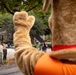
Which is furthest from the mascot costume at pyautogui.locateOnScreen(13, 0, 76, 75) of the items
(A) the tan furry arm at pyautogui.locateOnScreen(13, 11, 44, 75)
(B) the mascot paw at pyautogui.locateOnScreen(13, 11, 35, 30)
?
(B) the mascot paw at pyautogui.locateOnScreen(13, 11, 35, 30)

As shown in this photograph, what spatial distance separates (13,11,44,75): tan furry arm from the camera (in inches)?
86.0

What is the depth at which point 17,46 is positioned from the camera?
2342 millimetres

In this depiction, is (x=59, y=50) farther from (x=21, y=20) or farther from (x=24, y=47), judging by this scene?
(x=21, y=20)

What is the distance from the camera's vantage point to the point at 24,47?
2.29 metres

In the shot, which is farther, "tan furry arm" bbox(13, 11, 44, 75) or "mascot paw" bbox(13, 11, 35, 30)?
"mascot paw" bbox(13, 11, 35, 30)

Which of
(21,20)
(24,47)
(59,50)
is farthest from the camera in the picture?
(21,20)

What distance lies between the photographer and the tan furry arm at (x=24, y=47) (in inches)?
86.0

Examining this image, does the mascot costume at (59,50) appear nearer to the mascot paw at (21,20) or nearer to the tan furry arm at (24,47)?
the tan furry arm at (24,47)

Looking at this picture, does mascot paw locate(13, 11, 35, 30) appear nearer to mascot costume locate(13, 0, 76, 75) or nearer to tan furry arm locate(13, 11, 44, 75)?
tan furry arm locate(13, 11, 44, 75)

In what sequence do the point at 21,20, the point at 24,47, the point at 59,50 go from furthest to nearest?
the point at 21,20 → the point at 24,47 → the point at 59,50

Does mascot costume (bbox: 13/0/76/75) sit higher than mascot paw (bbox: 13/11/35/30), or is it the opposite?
mascot paw (bbox: 13/11/35/30)

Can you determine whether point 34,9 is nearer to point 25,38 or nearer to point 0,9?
point 0,9

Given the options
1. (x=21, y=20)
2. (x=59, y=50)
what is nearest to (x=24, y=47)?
(x=21, y=20)

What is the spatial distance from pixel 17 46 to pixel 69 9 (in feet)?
1.68
